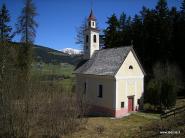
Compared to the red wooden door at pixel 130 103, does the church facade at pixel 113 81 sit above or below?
above

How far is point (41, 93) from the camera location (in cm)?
1603

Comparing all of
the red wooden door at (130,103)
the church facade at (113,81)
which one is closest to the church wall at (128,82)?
the church facade at (113,81)

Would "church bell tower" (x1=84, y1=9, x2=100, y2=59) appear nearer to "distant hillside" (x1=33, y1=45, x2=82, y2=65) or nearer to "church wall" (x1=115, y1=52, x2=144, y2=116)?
"distant hillside" (x1=33, y1=45, x2=82, y2=65)

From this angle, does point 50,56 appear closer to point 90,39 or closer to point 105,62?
point 105,62

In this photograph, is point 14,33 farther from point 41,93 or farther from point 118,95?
point 41,93

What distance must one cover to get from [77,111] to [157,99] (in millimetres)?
16253

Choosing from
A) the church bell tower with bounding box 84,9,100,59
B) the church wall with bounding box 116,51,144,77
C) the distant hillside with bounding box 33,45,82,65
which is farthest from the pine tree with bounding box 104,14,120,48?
the church wall with bounding box 116,51,144,77

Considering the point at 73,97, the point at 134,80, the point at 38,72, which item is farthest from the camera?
the point at 134,80

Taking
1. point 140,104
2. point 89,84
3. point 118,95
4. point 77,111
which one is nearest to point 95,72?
point 89,84

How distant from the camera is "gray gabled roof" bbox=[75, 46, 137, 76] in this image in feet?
96.4

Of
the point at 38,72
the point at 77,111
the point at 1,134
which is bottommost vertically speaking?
the point at 1,134

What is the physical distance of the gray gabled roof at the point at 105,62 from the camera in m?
29.4

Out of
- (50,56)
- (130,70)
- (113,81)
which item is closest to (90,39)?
(130,70)

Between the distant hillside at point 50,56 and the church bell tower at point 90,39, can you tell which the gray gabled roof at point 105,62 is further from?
the distant hillside at point 50,56
